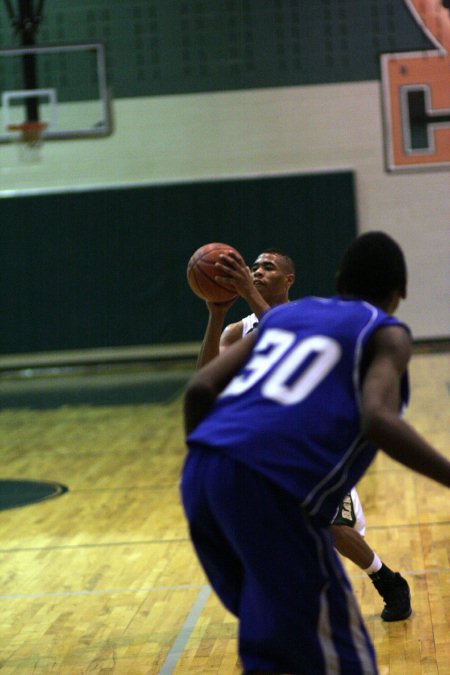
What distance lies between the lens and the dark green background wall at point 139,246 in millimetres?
15070

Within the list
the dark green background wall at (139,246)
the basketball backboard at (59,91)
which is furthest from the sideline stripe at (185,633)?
the basketball backboard at (59,91)

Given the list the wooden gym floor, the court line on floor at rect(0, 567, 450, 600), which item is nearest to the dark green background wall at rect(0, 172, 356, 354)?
the wooden gym floor

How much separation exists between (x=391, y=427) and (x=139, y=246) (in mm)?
13335

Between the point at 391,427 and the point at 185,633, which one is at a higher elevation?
the point at 391,427

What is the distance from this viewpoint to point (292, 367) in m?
2.35

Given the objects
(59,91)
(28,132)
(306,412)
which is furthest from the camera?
(59,91)

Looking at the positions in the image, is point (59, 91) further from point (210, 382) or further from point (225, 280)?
point (210, 382)

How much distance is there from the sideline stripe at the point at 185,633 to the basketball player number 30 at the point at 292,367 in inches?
80.9

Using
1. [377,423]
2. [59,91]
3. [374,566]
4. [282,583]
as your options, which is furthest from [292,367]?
[59,91]

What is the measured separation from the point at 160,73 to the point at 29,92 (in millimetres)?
1859

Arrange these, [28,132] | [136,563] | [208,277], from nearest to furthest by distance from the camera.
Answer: [208,277], [136,563], [28,132]

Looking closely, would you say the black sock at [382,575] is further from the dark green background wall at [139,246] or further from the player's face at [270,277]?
the dark green background wall at [139,246]

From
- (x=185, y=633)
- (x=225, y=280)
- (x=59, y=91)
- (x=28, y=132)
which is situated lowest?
(x=185, y=633)

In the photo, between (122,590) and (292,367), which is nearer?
(292,367)
